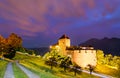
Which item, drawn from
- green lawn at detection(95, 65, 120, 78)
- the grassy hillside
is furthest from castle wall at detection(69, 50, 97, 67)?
the grassy hillside

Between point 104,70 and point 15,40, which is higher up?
point 15,40

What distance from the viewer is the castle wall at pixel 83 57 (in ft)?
343

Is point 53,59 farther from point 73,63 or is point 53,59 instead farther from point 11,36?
point 11,36

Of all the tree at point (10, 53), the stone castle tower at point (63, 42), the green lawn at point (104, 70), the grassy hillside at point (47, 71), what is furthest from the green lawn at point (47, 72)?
the stone castle tower at point (63, 42)

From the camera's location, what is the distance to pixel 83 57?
346 ft

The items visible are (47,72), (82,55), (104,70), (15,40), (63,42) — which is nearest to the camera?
(47,72)

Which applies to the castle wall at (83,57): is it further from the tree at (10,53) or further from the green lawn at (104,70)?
the tree at (10,53)

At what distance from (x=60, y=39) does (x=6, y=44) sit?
29.8m

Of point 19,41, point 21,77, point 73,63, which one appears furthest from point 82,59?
point 21,77

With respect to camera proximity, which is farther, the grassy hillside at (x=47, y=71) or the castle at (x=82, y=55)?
the castle at (x=82, y=55)

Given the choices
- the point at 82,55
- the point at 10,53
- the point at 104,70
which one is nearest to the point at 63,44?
the point at 82,55

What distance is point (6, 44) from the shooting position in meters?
98.2

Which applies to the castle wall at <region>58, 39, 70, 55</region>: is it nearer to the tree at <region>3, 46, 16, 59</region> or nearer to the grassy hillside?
the tree at <region>3, 46, 16, 59</region>

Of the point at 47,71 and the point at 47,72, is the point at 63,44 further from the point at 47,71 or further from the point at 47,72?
the point at 47,72
